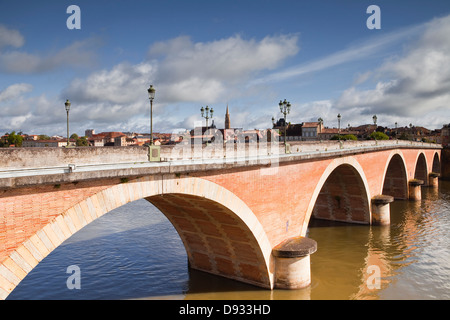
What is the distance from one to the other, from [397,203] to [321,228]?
12.1 meters

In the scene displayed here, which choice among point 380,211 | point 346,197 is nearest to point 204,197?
point 346,197

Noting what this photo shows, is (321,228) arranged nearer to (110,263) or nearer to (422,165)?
(110,263)

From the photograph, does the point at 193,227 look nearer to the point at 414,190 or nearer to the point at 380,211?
the point at 380,211

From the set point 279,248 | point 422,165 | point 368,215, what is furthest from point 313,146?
point 422,165

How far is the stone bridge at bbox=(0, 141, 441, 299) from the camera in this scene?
5.86 metres

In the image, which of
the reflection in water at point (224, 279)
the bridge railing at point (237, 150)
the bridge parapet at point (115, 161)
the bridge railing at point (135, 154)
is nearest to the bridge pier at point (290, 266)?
the reflection in water at point (224, 279)

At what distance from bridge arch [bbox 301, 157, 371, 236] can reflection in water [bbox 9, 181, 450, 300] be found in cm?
87

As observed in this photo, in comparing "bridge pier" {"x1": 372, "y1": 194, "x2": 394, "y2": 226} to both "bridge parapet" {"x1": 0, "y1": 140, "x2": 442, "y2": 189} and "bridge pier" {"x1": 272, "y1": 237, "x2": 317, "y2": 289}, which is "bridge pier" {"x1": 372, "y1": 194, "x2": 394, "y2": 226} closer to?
"bridge pier" {"x1": 272, "y1": 237, "x2": 317, "y2": 289}

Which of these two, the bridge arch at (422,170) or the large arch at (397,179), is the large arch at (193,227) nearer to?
the large arch at (397,179)

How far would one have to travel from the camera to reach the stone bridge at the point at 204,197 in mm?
5863

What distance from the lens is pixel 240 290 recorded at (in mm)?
12664

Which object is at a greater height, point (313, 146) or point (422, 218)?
point (313, 146)

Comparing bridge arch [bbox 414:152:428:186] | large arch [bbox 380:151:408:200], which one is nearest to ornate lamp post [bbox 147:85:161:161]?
large arch [bbox 380:151:408:200]

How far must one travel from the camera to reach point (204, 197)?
31.3ft
